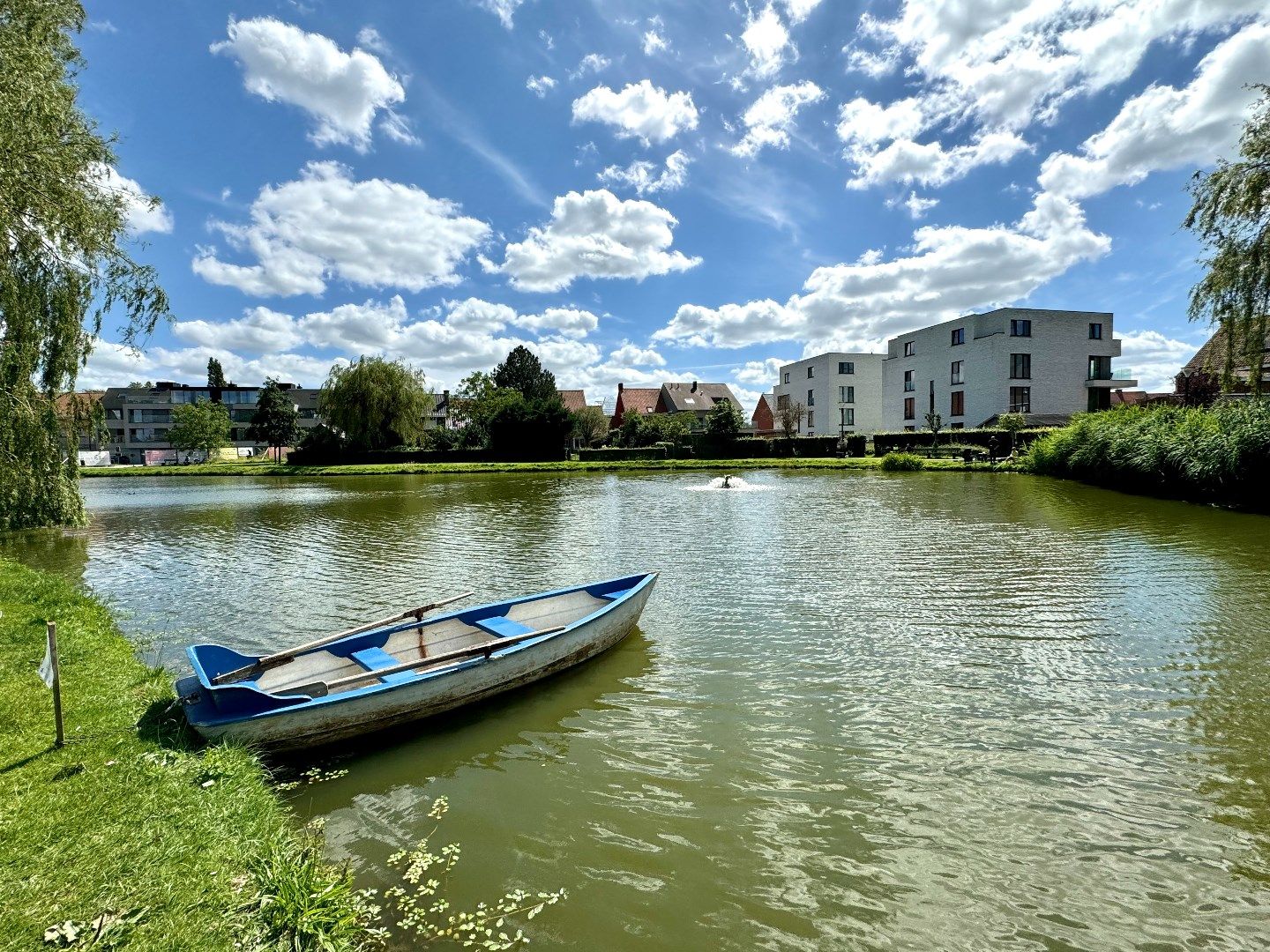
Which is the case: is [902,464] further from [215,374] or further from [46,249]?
[215,374]

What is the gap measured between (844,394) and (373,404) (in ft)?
171

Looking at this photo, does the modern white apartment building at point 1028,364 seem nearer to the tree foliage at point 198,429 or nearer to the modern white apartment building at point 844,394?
the modern white apartment building at point 844,394

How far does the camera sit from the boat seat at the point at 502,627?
805 centimetres

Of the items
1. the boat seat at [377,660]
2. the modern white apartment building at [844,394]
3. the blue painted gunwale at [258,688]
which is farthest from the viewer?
the modern white apartment building at [844,394]

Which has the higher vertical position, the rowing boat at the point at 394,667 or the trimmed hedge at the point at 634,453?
the trimmed hedge at the point at 634,453

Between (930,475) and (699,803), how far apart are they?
128ft

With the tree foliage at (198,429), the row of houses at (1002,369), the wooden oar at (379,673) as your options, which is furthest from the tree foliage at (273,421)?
the wooden oar at (379,673)

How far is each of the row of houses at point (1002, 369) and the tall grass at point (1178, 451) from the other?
72.4 ft

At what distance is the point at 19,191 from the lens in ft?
32.6

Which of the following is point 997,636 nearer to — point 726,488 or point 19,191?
point 19,191

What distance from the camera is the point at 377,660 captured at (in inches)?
282

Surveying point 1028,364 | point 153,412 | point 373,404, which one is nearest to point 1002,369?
point 1028,364

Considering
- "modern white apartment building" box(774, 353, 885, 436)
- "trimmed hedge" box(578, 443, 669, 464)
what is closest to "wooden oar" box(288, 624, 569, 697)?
"trimmed hedge" box(578, 443, 669, 464)

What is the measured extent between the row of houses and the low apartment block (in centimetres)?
8928
